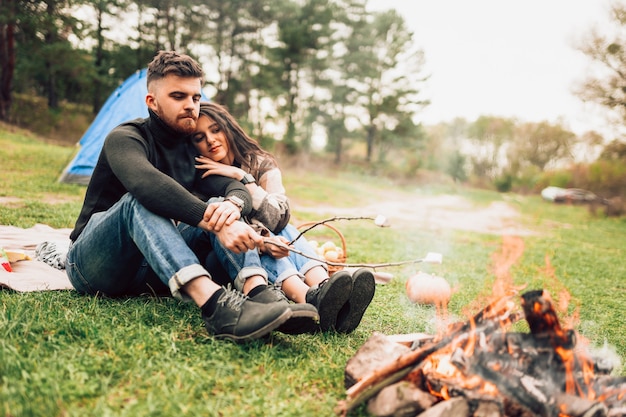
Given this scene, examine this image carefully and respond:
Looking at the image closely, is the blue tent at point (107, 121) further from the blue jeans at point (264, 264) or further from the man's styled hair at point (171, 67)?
the blue jeans at point (264, 264)

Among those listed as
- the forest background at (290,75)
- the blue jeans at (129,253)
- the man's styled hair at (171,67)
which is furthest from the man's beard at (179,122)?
the forest background at (290,75)

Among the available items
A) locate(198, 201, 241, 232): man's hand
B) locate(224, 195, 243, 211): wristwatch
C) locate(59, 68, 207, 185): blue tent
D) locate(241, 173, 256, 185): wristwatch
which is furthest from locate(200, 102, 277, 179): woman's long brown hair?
locate(59, 68, 207, 185): blue tent

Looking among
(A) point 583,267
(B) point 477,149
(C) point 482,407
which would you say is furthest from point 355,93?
(C) point 482,407

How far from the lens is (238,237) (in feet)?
6.55

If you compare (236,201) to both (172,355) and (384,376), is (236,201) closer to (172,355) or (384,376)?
(172,355)

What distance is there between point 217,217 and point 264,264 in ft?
1.65

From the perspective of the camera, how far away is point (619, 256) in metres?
6.92

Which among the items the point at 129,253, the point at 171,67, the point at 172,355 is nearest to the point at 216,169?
the point at 171,67

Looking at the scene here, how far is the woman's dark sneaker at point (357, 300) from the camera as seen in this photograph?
7.13ft

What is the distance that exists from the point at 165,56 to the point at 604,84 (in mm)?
17923

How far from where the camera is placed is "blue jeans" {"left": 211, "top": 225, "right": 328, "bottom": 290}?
7.10 feet

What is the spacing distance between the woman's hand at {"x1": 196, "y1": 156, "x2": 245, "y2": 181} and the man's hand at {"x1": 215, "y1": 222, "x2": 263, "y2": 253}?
68 centimetres

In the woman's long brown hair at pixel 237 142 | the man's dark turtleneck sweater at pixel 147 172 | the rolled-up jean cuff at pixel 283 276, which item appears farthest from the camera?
the woman's long brown hair at pixel 237 142

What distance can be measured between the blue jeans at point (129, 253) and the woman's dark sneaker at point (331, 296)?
568 mm
